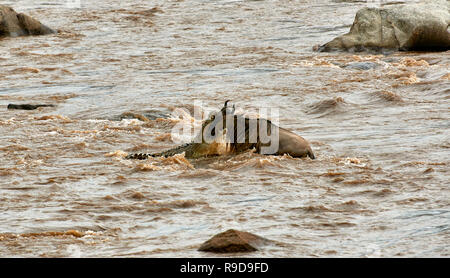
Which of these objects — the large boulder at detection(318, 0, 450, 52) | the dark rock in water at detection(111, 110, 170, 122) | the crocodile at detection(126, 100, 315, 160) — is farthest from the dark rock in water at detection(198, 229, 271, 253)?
the large boulder at detection(318, 0, 450, 52)

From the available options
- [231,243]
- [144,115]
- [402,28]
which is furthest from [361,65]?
[231,243]

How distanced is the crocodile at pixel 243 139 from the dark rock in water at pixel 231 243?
3576mm

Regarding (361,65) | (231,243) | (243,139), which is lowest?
(361,65)

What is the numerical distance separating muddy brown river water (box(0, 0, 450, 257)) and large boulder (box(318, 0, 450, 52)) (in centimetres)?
40

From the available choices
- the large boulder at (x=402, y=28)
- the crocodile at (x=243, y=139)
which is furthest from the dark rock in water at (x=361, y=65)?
the crocodile at (x=243, y=139)

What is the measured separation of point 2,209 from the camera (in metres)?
8.45

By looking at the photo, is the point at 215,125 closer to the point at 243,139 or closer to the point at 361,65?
the point at 243,139

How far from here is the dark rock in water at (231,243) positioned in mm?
6609

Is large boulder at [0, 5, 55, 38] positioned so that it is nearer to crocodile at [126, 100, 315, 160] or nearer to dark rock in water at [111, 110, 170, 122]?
dark rock in water at [111, 110, 170, 122]

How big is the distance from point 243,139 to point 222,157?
1.06 ft

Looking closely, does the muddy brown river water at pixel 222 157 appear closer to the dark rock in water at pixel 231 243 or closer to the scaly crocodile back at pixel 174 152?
the dark rock in water at pixel 231 243

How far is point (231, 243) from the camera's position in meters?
6.64

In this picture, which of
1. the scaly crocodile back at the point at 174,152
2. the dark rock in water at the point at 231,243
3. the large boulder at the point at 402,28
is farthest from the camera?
the large boulder at the point at 402,28

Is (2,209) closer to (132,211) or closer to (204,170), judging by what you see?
(132,211)
